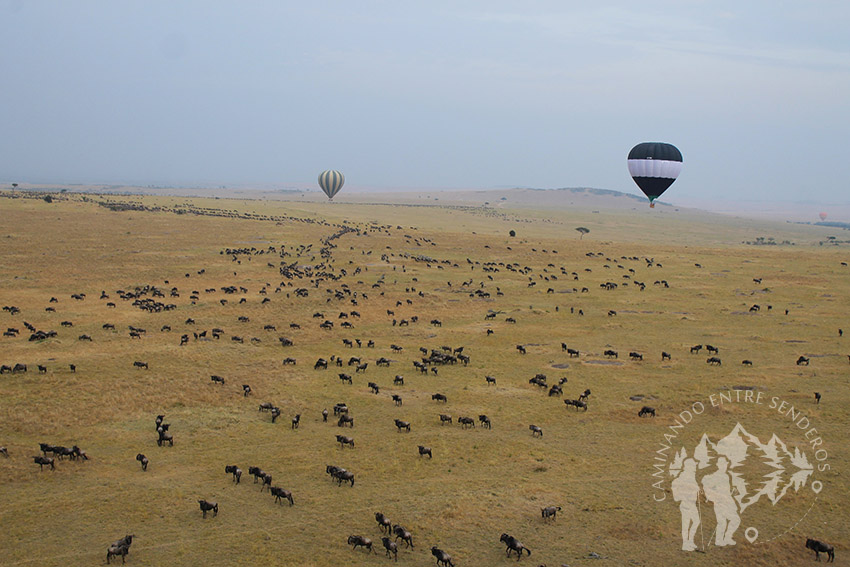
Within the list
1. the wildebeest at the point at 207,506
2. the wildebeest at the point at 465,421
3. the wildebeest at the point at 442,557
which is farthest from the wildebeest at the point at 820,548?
the wildebeest at the point at 207,506

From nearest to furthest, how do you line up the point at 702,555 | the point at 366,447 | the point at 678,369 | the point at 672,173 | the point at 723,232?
the point at 702,555 → the point at 366,447 → the point at 678,369 → the point at 672,173 → the point at 723,232

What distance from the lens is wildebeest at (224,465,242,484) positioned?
69.1 feet

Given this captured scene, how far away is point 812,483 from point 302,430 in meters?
18.3

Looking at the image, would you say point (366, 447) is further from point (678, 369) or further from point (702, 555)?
point (678, 369)

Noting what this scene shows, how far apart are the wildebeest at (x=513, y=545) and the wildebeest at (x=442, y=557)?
1.63 meters

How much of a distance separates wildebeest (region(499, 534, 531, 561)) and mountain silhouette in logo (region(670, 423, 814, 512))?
7507 mm

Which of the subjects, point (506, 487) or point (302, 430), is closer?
point (506, 487)

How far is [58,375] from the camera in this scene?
30672mm

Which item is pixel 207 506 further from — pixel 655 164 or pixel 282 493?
pixel 655 164

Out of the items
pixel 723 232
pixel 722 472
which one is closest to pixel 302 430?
pixel 722 472

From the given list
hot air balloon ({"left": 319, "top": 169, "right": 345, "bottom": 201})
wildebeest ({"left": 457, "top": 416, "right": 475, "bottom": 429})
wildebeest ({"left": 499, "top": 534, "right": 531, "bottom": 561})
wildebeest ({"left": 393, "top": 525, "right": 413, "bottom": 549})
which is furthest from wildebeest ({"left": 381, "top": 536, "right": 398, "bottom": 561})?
hot air balloon ({"left": 319, "top": 169, "right": 345, "bottom": 201})

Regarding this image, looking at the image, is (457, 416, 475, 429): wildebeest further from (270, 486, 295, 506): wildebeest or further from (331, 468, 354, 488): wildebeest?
(270, 486, 295, 506): wildebeest

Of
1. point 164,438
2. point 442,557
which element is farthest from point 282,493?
point 164,438

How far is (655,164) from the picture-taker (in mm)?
55250
